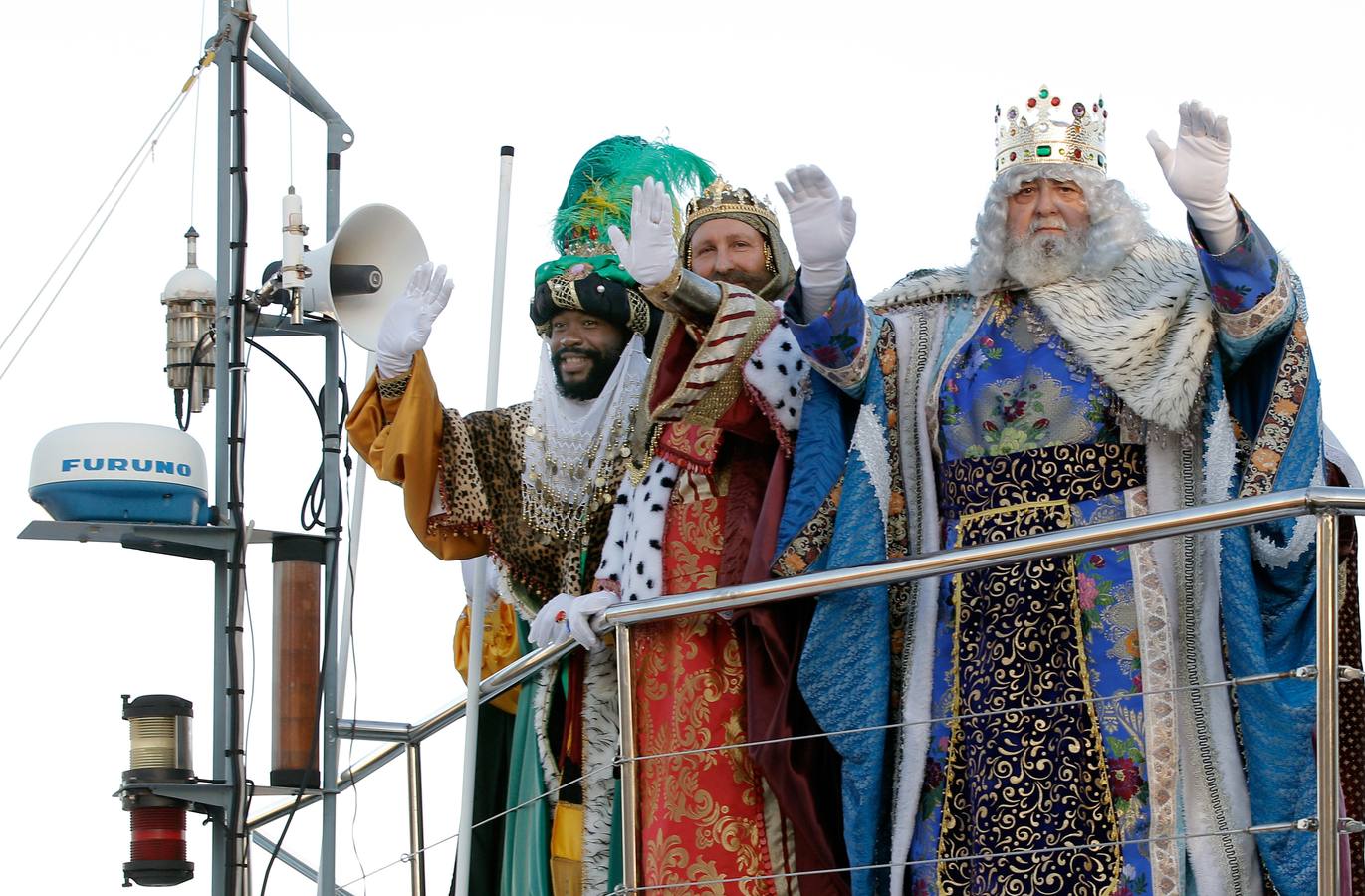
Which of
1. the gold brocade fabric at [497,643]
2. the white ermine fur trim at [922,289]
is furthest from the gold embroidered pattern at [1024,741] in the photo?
the gold brocade fabric at [497,643]

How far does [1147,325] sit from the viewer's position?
571 cm

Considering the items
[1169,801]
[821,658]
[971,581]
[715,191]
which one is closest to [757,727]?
[821,658]

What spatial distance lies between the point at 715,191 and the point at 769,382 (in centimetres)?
79

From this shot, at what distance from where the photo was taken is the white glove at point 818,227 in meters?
5.78

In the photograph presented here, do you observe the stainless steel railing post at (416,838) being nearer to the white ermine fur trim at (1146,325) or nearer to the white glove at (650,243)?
the white glove at (650,243)

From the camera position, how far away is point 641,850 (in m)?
5.82

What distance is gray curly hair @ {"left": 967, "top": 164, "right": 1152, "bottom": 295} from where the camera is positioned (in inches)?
233

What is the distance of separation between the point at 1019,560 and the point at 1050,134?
1.29 m

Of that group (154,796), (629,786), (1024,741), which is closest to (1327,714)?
(1024,741)

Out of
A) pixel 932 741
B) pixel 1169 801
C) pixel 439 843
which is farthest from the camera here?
pixel 439 843

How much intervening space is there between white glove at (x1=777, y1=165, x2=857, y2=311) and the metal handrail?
28.6 inches

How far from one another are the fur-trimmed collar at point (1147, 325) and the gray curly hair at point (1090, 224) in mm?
35

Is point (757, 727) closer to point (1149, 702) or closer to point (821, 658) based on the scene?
point (821, 658)

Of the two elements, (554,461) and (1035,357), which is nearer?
(1035,357)
